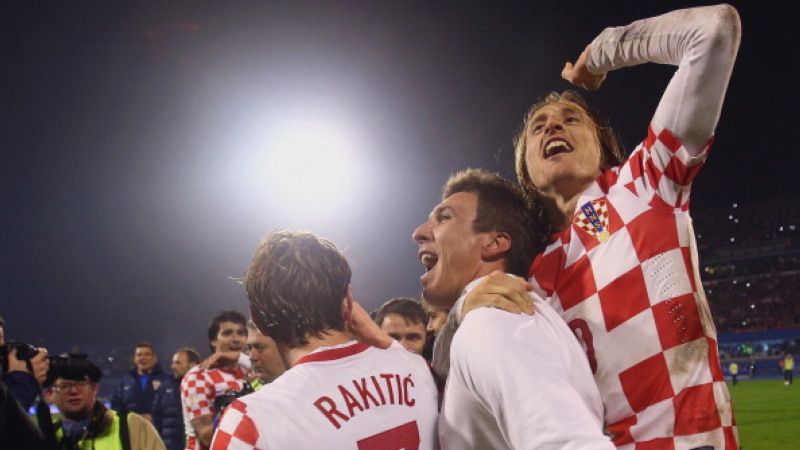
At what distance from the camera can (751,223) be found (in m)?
47.0

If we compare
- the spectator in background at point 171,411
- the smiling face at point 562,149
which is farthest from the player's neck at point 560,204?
the spectator in background at point 171,411

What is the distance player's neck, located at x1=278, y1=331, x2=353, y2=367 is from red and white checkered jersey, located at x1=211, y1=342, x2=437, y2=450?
3cm

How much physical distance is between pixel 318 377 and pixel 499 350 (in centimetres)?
76

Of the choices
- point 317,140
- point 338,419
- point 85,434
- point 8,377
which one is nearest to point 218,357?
point 85,434

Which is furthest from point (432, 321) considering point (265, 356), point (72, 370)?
point (72, 370)

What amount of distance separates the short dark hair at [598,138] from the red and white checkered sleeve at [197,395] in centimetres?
413

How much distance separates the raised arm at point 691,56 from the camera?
2.07 m

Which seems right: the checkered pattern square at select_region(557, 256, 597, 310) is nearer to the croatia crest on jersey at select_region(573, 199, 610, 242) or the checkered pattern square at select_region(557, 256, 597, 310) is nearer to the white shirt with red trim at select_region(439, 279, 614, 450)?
the croatia crest on jersey at select_region(573, 199, 610, 242)

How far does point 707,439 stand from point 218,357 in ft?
17.4

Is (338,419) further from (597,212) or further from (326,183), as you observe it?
(326,183)

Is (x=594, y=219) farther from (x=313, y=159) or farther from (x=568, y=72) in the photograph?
(x=313, y=159)

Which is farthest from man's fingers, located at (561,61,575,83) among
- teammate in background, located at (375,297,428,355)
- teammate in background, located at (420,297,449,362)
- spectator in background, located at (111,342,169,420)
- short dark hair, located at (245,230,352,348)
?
spectator in background, located at (111,342,169,420)

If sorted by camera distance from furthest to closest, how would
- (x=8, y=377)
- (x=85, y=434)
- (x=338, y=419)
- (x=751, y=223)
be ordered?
(x=751, y=223), (x=85, y=434), (x=8, y=377), (x=338, y=419)

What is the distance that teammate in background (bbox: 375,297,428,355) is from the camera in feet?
15.6
